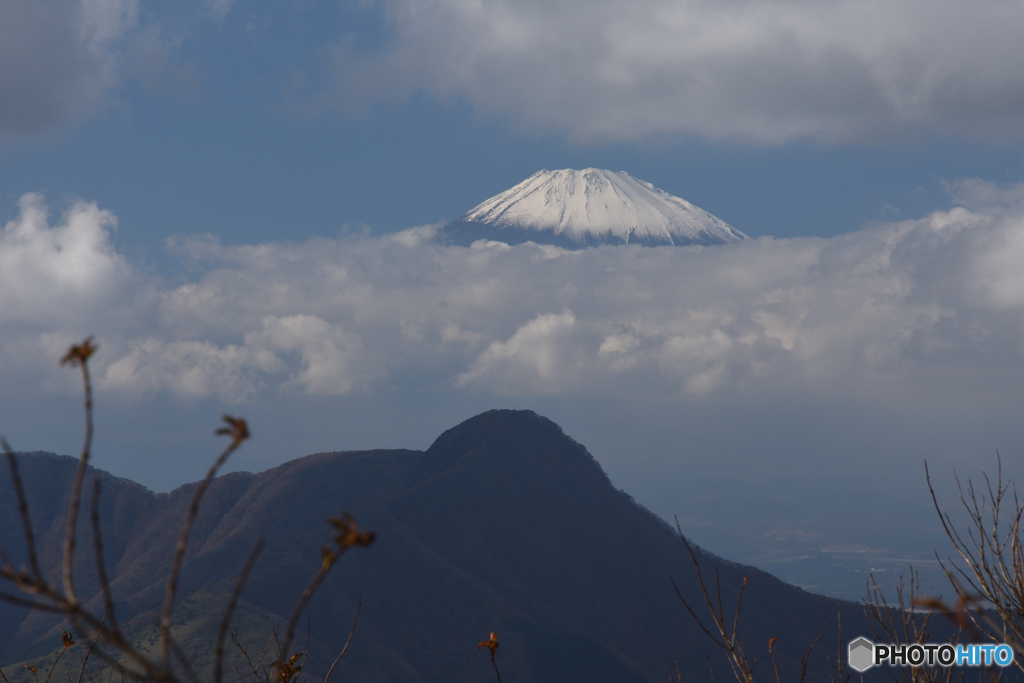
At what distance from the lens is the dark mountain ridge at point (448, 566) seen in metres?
98.6

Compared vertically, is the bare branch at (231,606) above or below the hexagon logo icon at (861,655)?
above

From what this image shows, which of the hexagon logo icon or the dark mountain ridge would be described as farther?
the dark mountain ridge

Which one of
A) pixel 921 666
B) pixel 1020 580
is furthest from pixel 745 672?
pixel 1020 580

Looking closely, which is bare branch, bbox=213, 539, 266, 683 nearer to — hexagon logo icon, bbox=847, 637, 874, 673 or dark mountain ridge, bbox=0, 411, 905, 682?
hexagon logo icon, bbox=847, 637, 874, 673

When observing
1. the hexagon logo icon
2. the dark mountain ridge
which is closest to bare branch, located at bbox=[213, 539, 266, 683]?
the hexagon logo icon

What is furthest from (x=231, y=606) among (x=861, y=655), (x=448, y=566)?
(x=448, y=566)

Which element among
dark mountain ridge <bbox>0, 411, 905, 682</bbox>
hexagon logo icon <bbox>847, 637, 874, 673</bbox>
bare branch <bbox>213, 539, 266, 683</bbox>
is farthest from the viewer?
dark mountain ridge <bbox>0, 411, 905, 682</bbox>

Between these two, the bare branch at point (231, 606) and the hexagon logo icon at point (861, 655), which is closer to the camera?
the bare branch at point (231, 606)

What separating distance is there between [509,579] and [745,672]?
121 metres

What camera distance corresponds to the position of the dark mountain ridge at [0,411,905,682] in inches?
3880

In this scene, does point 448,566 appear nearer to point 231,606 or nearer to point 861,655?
point 861,655

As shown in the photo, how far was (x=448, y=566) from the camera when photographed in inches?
4796

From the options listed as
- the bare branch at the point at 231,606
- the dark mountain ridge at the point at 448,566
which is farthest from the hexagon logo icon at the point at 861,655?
the dark mountain ridge at the point at 448,566

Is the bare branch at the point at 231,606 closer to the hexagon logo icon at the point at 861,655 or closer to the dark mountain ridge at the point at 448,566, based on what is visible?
the hexagon logo icon at the point at 861,655
